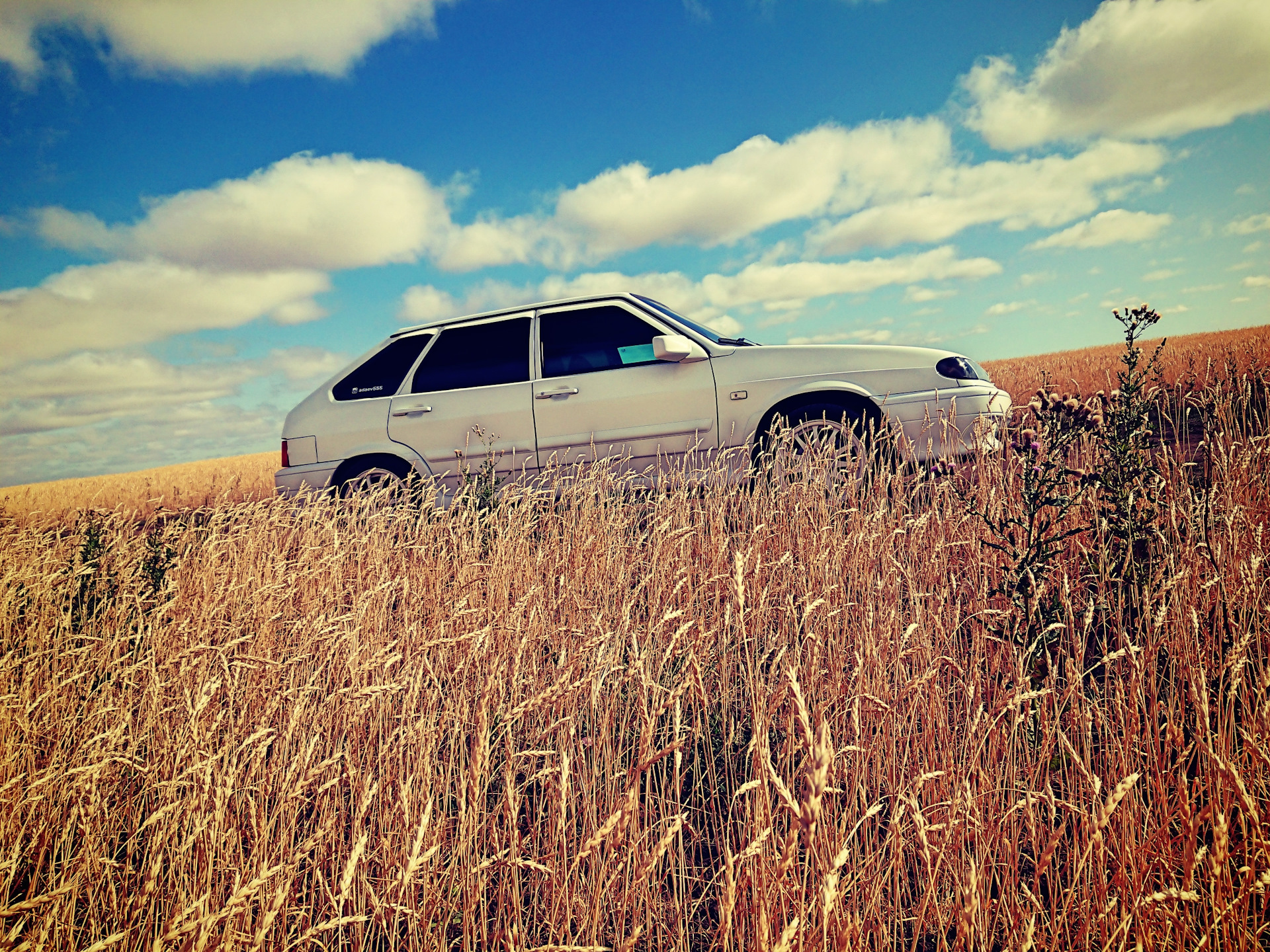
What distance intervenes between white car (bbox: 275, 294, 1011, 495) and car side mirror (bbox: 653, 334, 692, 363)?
1 cm

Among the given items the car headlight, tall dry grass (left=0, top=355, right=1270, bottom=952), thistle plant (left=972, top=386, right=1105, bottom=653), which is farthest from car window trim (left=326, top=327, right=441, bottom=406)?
thistle plant (left=972, top=386, right=1105, bottom=653)

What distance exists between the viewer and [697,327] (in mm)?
5410

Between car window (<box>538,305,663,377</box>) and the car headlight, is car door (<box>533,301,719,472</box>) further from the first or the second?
the car headlight

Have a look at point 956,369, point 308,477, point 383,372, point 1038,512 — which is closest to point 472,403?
point 383,372

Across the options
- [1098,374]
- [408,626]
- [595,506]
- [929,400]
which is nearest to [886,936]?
[408,626]

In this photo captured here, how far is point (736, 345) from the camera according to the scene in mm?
5062

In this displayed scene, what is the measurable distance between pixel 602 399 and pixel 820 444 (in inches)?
68.4

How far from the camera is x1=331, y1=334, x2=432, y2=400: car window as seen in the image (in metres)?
5.53

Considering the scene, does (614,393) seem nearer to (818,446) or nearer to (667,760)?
(818,446)

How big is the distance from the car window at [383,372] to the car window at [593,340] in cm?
119

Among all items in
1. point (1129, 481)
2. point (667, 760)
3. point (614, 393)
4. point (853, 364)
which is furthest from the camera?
point (614, 393)

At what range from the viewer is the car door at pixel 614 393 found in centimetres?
489

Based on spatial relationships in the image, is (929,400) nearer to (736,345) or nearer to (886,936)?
(736,345)

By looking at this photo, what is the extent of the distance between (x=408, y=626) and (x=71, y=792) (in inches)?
40.1
